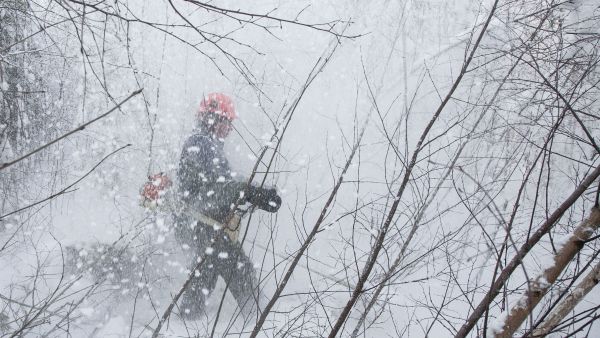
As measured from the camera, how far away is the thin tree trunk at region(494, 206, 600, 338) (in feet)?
4.48

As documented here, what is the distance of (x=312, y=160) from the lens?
28.6ft

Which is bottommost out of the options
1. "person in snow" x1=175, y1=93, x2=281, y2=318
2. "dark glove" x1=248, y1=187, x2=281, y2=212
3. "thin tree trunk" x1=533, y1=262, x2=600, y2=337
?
"thin tree trunk" x1=533, y1=262, x2=600, y2=337

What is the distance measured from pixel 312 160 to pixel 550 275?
7.37 meters

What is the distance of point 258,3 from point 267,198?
8085mm

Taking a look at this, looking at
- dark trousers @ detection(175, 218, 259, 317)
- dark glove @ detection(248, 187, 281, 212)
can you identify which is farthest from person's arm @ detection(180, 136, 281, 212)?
dark glove @ detection(248, 187, 281, 212)

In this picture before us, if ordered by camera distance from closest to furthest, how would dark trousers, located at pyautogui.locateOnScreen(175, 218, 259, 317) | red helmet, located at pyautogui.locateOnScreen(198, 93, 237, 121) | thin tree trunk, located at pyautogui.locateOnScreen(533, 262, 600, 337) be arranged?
thin tree trunk, located at pyautogui.locateOnScreen(533, 262, 600, 337) < dark trousers, located at pyautogui.locateOnScreen(175, 218, 259, 317) < red helmet, located at pyautogui.locateOnScreen(198, 93, 237, 121)

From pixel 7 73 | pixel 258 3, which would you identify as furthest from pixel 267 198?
pixel 258 3

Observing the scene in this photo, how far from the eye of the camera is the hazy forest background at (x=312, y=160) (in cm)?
339

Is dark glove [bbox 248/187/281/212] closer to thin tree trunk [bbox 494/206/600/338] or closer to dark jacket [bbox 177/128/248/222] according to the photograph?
dark jacket [bbox 177/128/248/222]

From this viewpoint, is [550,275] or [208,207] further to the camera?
[208,207]

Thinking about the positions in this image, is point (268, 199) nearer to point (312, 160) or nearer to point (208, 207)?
point (208, 207)

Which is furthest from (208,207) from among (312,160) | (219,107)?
(312,160)

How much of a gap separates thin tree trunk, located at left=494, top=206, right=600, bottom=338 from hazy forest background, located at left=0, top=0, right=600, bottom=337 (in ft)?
0.18

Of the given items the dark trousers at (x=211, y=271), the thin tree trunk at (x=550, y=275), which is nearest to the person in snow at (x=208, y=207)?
the dark trousers at (x=211, y=271)
